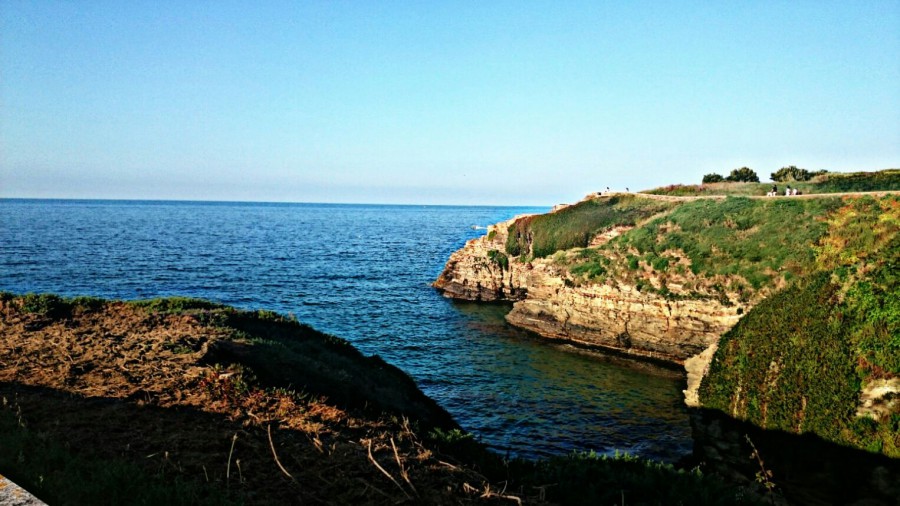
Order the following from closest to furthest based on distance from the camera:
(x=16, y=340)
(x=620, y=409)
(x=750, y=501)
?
(x=750, y=501), (x=16, y=340), (x=620, y=409)

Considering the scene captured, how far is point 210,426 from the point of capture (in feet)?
31.6

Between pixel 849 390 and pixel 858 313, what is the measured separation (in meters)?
A: 3.09

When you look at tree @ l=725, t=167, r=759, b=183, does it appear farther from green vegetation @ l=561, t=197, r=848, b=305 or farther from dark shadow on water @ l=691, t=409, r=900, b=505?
dark shadow on water @ l=691, t=409, r=900, b=505

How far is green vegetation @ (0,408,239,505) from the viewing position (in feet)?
20.5

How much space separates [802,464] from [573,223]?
38069 mm

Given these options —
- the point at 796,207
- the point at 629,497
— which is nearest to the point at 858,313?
the point at 629,497

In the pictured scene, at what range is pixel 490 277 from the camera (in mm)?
53219

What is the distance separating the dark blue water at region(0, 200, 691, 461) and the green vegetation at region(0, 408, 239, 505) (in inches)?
605

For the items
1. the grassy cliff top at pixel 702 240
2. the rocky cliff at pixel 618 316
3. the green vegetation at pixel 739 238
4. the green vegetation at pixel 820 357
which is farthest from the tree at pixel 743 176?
the green vegetation at pixel 820 357

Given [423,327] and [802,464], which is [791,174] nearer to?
[423,327]

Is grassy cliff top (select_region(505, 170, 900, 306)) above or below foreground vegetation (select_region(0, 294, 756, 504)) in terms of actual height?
above

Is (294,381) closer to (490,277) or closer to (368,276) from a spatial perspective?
(490,277)

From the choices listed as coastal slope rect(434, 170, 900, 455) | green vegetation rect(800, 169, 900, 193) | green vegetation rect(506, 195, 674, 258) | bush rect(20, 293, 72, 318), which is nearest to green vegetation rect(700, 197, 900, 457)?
coastal slope rect(434, 170, 900, 455)

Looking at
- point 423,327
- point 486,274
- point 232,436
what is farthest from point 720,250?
point 232,436
